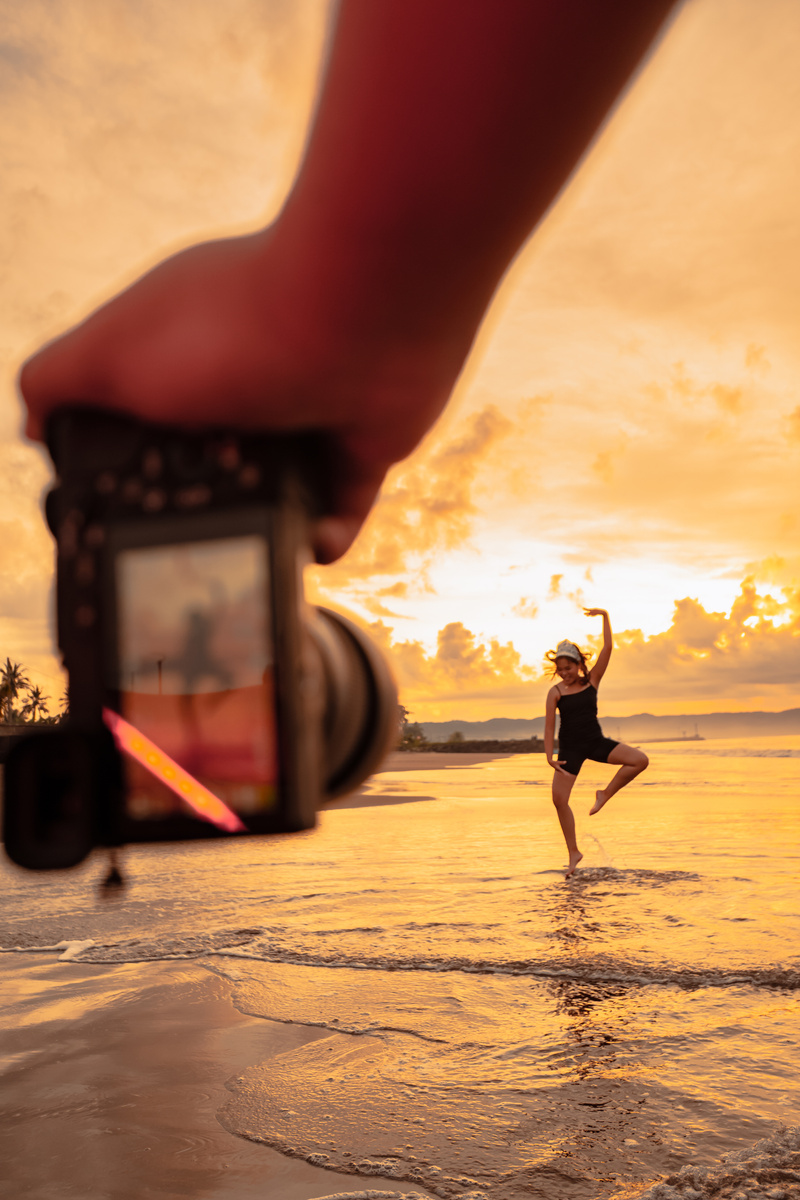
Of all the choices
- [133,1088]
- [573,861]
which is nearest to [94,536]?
[133,1088]

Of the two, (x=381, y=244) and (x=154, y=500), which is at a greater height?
(x=381, y=244)

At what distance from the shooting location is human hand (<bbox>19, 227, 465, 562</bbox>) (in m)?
0.59

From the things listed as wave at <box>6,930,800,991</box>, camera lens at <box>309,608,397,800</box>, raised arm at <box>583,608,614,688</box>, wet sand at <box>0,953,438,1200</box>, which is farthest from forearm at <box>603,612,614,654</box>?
camera lens at <box>309,608,397,800</box>

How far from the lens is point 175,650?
65cm

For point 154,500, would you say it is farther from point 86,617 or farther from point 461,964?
point 461,964

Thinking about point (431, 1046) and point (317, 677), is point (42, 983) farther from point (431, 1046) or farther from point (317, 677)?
point (317, 677)

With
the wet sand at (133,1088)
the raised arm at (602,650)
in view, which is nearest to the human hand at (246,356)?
the wet sand at (133,1088)

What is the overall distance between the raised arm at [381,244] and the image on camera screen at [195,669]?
0.38ft

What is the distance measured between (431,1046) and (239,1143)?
0.98m

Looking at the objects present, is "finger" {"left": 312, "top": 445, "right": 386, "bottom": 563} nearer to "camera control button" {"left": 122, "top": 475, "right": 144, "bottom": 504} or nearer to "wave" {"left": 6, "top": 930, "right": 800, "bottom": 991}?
"camera control button" {"left": 122, "top": 475, "right": 144, "bottom": 504}

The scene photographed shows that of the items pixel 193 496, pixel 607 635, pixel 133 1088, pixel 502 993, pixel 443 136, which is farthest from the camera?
pixel 607 635

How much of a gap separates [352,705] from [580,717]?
5815 millimetres

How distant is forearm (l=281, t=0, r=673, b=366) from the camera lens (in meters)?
0.33

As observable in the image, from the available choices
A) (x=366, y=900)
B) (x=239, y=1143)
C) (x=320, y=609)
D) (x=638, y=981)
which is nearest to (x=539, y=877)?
(x=366, y=900)
